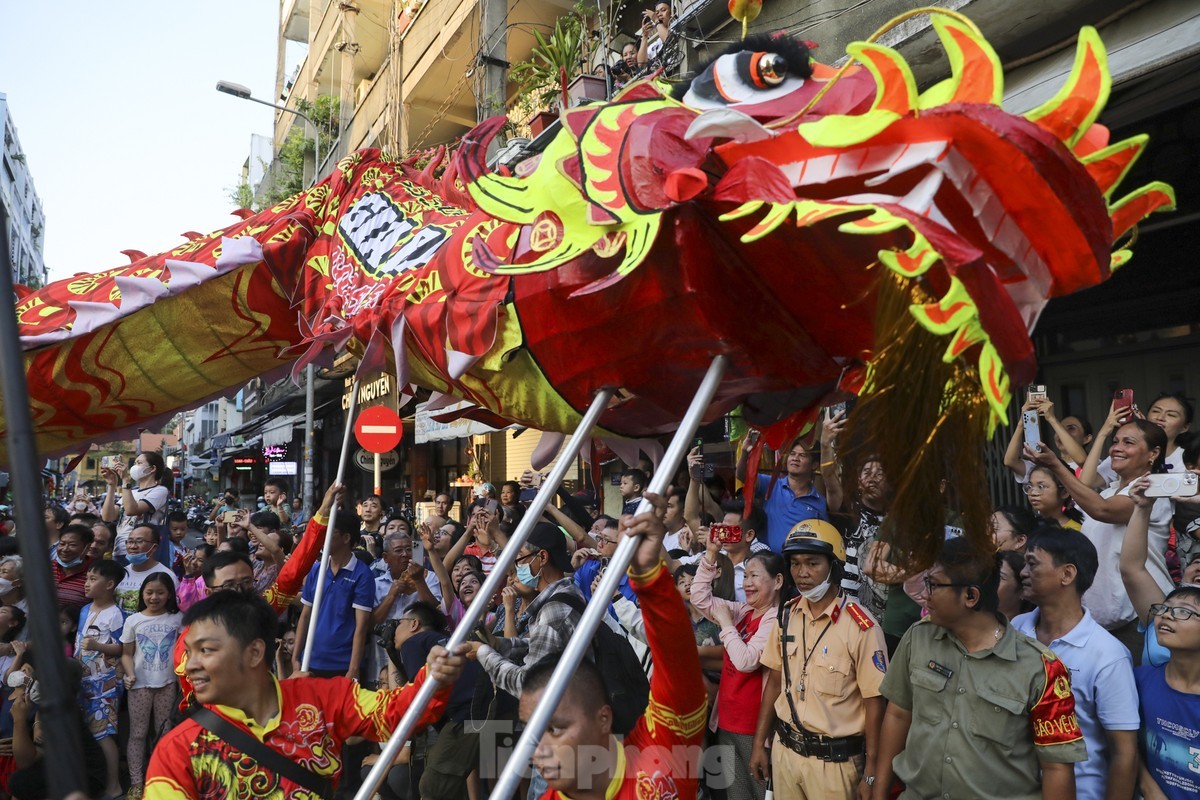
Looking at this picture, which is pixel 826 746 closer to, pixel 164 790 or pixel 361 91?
pixel 164 790

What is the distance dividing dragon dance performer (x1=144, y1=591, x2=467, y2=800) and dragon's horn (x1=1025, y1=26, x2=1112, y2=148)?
63.7 inches

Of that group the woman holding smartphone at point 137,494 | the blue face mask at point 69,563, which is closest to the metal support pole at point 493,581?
the blue face mask at point 69,563

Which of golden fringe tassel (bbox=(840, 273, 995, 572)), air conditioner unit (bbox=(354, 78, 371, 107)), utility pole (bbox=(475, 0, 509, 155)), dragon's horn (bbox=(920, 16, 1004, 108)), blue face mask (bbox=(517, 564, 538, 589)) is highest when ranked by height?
air conditioner unit (bbox=(354, 78, 371, 107))

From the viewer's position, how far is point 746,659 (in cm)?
354

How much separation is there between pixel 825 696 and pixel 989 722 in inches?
26.9

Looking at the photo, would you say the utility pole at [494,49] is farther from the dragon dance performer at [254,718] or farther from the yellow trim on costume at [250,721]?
the yellow trim on costume at [250,721]

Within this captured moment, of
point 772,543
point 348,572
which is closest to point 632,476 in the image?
point 772,543

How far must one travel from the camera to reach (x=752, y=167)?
1.63 metres

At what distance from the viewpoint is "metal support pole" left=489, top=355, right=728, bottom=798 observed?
151 centimetres

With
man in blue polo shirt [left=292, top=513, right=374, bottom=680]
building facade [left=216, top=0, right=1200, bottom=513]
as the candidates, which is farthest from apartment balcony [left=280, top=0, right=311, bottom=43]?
man in blue polo shirt [left=292, top=513, right=374, bottom=680]

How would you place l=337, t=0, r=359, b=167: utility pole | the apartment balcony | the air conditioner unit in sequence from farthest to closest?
1. the apartment balcony
2. the air conditioner unit
3. l=337, t=0, r=359, b=167: utility pole

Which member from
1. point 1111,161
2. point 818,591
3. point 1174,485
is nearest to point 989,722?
point 818,591

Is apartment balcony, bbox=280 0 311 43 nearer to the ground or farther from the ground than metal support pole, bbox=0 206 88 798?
farther from the ground

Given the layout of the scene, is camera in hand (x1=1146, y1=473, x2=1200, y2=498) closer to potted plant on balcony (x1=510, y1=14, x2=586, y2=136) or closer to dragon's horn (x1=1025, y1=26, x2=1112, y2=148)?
dragon's horn (x1=1025, y1=26, x2=1112, y2=148)
